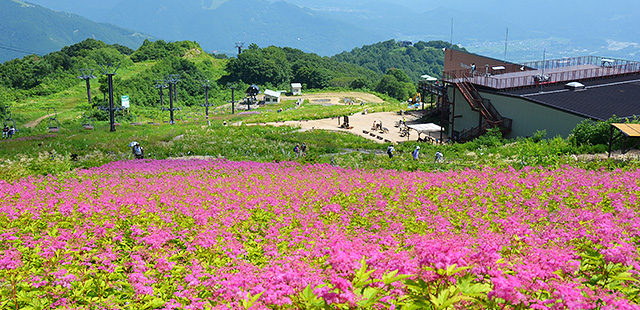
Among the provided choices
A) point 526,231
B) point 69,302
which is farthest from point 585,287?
point 69,302

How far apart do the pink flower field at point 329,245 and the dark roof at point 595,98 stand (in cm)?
2306

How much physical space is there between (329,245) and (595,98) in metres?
38.4

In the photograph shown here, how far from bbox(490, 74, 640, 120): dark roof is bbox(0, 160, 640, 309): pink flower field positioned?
75.6ft

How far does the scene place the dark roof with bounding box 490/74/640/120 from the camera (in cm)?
3488

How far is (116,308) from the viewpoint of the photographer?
20.6 feet

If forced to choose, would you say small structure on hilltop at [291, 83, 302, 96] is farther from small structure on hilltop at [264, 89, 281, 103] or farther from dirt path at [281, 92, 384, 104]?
small structure on hilltop at [264, 89, 281, 103]

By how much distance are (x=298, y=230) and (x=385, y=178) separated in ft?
27.5

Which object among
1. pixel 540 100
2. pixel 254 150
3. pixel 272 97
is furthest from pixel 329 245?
pixel 272 97

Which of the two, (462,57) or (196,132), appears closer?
(196,132)

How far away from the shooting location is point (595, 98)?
3872 cm

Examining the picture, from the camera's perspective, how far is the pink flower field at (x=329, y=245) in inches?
216

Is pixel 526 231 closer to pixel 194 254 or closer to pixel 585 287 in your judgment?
pixel 585 287

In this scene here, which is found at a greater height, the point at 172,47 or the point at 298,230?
the point at 172,47

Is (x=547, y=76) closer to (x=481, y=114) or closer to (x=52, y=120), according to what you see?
(x=481, y=114)
